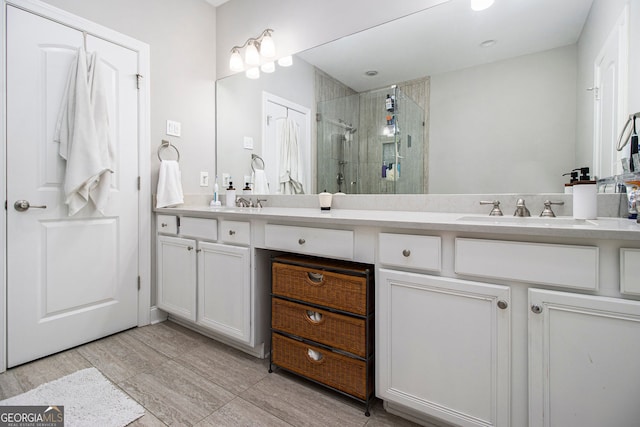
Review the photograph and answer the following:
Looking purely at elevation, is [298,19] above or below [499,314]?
above

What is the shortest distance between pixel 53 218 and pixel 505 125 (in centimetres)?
253

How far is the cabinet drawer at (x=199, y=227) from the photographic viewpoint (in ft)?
6.05

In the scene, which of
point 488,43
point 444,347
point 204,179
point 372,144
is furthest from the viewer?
point 204,179

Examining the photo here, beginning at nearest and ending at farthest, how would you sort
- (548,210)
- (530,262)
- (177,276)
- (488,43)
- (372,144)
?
(530,262)
(548,210)
(488,43)
(372,144)
(177,276)

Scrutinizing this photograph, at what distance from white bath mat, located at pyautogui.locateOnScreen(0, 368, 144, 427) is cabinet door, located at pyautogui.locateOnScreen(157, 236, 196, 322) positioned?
567 millimetres

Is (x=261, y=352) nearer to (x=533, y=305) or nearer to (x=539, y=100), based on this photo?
(x=533, y=305)

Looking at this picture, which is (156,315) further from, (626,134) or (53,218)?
(626,134)

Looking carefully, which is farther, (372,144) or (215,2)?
(215,2)

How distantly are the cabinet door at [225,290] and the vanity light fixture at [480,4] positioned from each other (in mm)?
1733

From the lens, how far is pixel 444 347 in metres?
1.10

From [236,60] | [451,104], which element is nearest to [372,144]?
[451,104]

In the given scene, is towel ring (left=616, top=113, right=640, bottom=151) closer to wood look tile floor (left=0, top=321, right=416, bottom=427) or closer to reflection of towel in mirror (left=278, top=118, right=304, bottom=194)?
wood look tile floor (left=0, top=321, right=416, bottom=427)

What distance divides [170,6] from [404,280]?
2.68 metres

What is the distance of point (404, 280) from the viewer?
118cm
